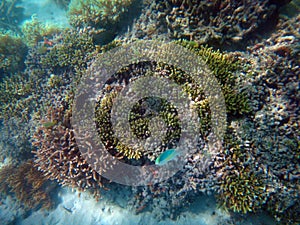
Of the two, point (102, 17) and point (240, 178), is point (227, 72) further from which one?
point (102, 17)

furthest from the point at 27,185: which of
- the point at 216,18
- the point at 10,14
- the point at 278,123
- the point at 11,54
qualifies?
the point at 10,14

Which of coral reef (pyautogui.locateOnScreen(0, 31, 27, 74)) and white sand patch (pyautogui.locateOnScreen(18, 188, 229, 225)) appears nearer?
white sand patch (pyautogui.locateOnScreen(18, 188, 229, 225))

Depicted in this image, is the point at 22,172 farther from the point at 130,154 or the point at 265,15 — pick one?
the point at 265,15

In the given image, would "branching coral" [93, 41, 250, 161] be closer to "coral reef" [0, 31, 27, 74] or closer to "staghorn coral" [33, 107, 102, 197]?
"staghorn coral" [33, 107, 102, 197]

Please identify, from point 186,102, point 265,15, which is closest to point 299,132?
point 186,102

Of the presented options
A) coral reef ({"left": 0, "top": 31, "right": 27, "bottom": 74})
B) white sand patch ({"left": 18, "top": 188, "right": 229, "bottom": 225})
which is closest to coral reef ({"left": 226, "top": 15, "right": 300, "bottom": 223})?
white sand patch ({"left": 18, "top": 188, "right": 229, "bottom": 225})

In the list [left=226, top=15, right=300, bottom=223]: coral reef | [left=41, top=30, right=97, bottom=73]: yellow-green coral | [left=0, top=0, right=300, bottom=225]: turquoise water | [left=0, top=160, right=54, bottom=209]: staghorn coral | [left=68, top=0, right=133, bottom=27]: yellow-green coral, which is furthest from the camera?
[left=68, top=0, right=133, bottom=27]: yellow-green coral

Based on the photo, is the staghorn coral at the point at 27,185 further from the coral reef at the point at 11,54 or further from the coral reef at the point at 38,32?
the coral reef at the point at 38,32
